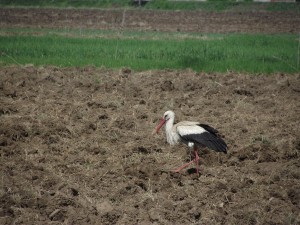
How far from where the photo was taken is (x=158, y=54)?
749 inches

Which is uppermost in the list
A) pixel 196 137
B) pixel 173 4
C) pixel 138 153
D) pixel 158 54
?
pixel 196 137

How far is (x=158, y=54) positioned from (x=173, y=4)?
30271 millimetres

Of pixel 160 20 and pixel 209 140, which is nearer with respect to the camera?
pixel 209 140

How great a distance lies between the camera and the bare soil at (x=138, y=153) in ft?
20.9

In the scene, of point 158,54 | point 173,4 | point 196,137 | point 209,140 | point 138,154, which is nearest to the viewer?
point 209,140

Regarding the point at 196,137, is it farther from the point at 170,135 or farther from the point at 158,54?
the point at 158,54

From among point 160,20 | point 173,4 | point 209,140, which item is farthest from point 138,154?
point 173,4

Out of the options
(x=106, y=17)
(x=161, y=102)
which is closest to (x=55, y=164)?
(x=161, y=102)

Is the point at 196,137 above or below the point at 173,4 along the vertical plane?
above

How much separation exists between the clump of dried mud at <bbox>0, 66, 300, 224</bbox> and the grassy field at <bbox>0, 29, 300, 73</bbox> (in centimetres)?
274

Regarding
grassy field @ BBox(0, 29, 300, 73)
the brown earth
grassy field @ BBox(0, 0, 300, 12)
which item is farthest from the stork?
grassy field @ BBox(0, 0, 300, 12)

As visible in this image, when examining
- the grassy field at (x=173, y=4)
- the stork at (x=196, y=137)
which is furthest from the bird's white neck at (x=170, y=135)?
the grassy field at (x=173, y=4)

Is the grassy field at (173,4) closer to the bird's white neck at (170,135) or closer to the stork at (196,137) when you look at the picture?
the bird's white neck at (170,135)

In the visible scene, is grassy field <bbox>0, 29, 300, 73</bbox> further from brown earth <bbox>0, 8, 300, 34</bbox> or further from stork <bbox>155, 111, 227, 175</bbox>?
brown earth <bbox>0, 8, 300, 34</bbox>
